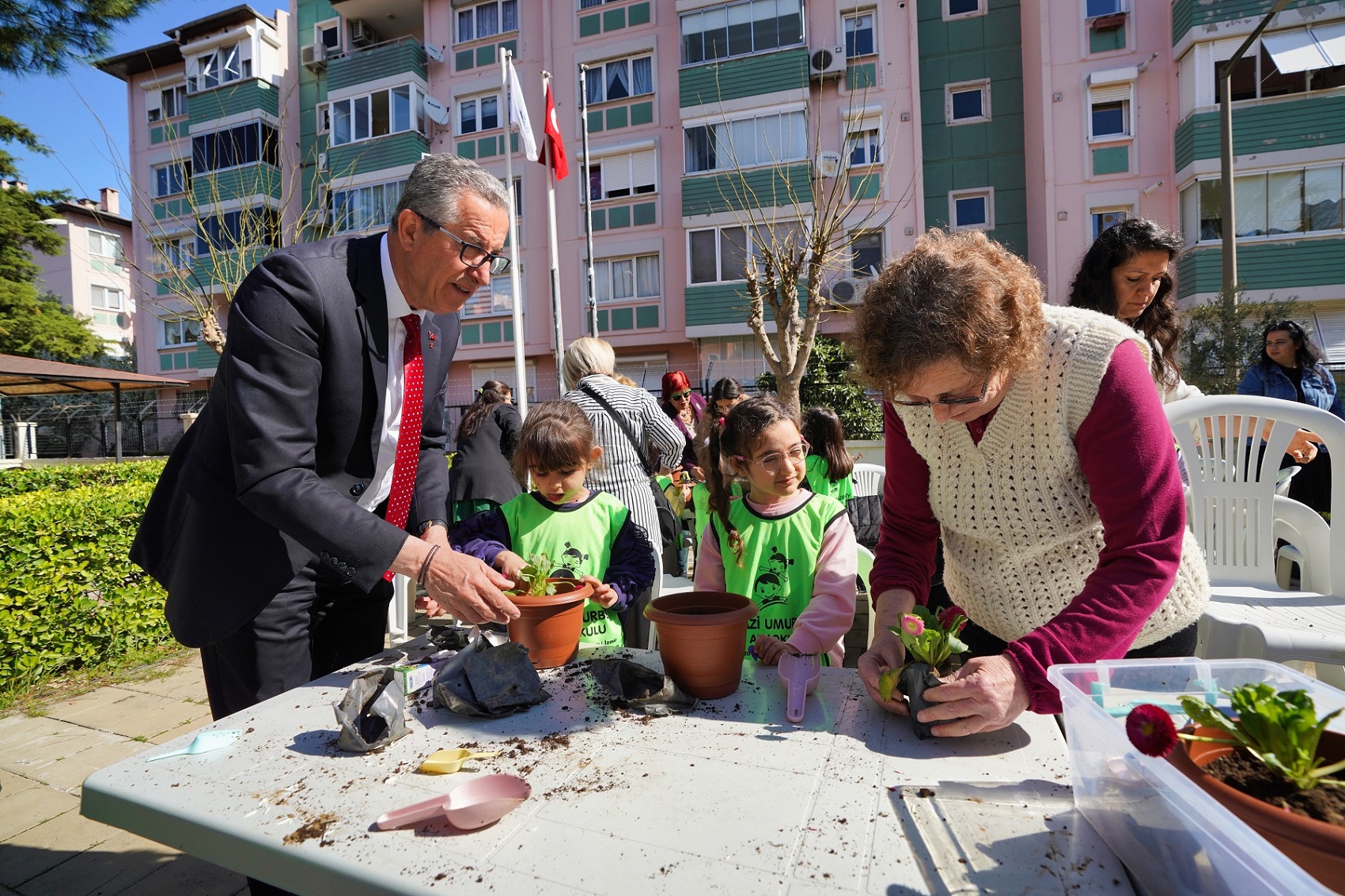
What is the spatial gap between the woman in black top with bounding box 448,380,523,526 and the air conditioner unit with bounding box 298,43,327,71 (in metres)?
21.9

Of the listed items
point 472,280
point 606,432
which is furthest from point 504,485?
point 472,280

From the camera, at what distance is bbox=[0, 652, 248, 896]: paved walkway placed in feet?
7.30

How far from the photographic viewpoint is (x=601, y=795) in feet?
3.44

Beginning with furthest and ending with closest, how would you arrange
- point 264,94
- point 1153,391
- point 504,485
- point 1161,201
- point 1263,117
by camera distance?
point 264,94 < point 1161,201 < point 1263,117 < point 504,485 < point 1153,391

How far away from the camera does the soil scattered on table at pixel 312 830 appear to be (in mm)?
954

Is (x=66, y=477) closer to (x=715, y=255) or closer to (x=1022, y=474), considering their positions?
(x=1022, y=474)

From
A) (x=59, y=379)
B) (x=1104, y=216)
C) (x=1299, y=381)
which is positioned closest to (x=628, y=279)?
(x=1104, y=216)

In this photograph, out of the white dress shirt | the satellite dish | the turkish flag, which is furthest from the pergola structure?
the white dress shirt

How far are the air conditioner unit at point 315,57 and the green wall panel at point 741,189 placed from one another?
12594 mm

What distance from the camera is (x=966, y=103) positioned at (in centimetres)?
1648

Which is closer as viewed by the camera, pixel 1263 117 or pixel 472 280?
pixel 472 280

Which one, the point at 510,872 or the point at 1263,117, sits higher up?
the point at 1263,117

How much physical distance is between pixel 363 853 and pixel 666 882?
397 millimetres

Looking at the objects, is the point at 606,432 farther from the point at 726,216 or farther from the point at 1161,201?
the point at 1161,201
